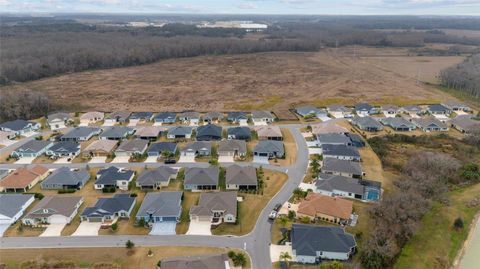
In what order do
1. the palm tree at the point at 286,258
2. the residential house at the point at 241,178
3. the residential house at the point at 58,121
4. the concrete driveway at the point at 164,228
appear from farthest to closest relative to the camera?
the residential house at the point at 58,121 → the residential house at the point at 241,178 → the concrete driveway at the point at 164,228 → the palm tree at the point at 286,258

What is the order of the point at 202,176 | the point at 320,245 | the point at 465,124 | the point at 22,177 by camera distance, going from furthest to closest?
the point at 465,124 → the point at 22,177 → the point at 202,176 → the point at 320,245

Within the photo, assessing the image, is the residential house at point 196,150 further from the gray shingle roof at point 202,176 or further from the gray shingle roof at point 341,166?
the gray shingle roof at point 341,166

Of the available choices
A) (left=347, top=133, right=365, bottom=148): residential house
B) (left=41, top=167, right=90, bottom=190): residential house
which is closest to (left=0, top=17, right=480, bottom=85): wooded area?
(left=41, top=167, right=90, bottom=190): residential house

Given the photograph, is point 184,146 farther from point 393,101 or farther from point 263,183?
point 393,101

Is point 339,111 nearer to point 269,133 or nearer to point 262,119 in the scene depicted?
point 262,119

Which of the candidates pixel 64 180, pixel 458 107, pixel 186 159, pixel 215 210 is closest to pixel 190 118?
pixel 186 159

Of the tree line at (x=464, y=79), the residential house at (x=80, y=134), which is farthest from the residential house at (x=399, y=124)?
the residential house at (x=80, y=134)

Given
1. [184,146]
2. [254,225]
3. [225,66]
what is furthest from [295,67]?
[254,225]
